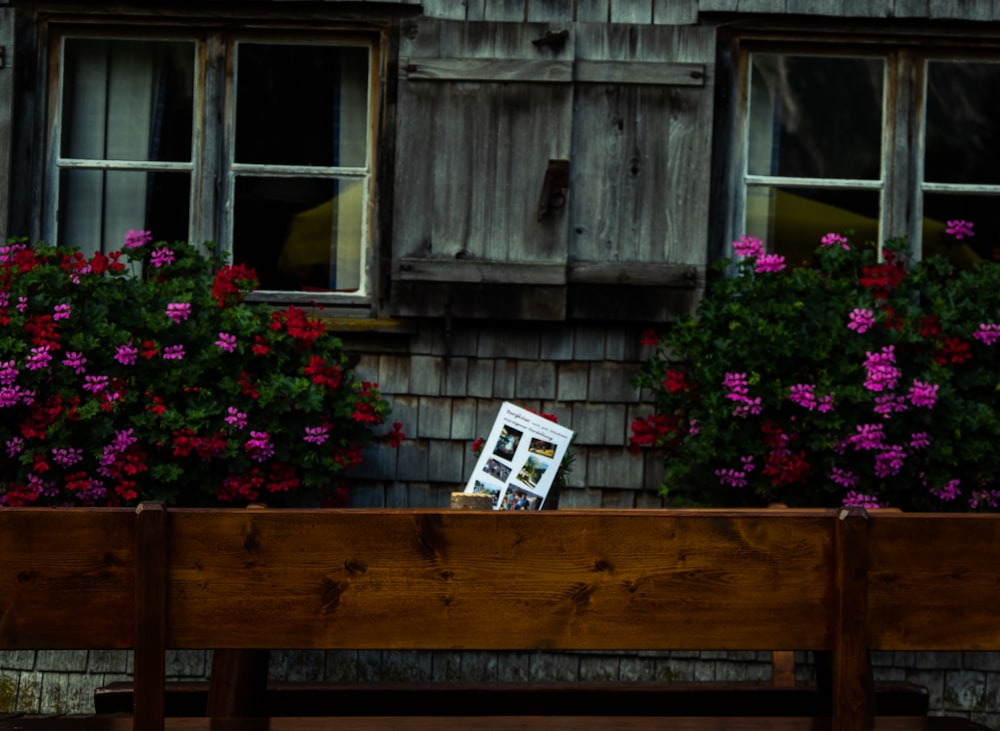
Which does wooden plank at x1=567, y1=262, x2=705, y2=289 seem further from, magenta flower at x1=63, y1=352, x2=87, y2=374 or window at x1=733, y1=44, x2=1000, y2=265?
magenta flower at x1=63, y1=352, x2=87, y2=374

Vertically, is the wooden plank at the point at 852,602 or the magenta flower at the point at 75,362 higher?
the magenta flower at the point at 75,362

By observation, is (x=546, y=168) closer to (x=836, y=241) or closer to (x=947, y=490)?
(x=836, y=241)

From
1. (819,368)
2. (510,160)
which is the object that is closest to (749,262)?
(819,368)

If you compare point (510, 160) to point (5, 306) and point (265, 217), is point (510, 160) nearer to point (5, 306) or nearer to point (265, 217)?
point (265, 217)

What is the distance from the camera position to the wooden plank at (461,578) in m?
2.81

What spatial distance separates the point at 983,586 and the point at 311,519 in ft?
4.22

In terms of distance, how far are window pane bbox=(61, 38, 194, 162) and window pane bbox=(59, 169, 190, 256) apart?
8 centimetres

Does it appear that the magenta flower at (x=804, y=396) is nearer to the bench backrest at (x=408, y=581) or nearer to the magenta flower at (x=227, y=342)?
the magenta flower at (x=227, y=342)

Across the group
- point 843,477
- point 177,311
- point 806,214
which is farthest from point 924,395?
point 177,311

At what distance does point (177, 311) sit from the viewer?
511cm

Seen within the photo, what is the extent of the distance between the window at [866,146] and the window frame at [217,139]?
4.71 ft

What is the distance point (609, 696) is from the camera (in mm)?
4273

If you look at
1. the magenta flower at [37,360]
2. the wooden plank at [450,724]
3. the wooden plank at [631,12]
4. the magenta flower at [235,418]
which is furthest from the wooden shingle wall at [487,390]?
the wooden plank at [450,724]

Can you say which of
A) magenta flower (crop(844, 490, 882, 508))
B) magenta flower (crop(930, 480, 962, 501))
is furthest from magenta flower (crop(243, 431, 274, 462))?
magenta flower (crop(930, 480, 962, 501))
